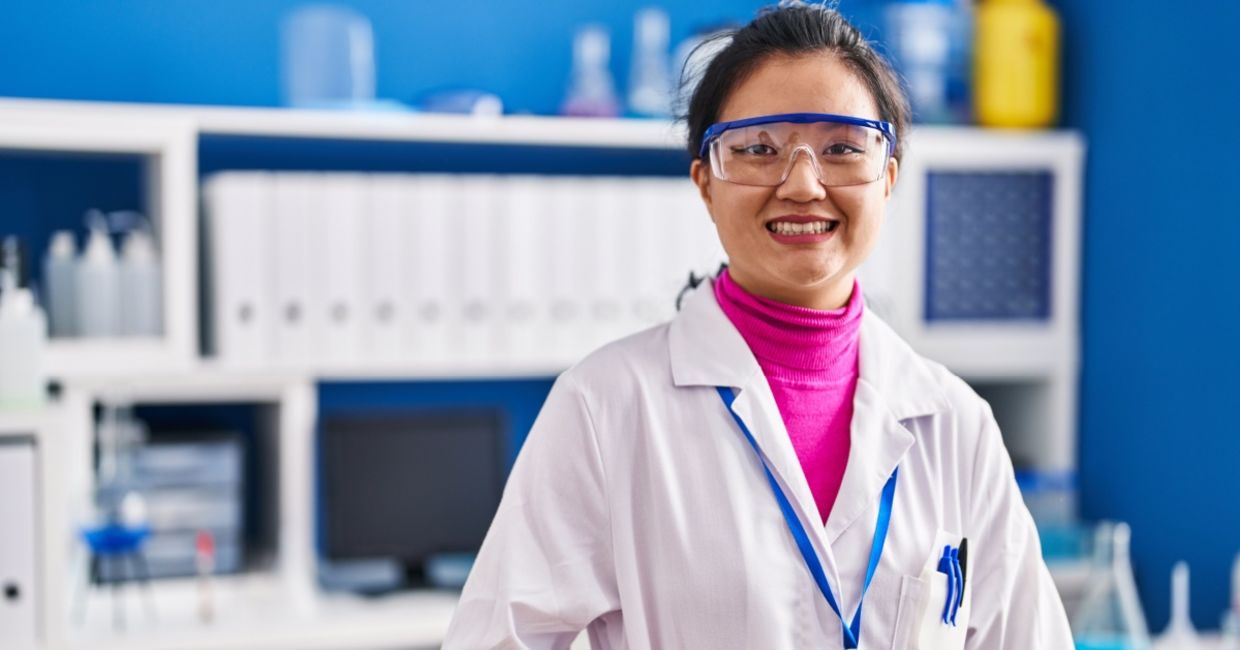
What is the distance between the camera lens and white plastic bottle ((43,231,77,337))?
2168mm

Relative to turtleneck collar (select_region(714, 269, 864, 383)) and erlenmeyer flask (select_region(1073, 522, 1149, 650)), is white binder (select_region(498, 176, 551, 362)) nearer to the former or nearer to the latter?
erlenmeyer flask (select_region(1073, 522, 1149, 650))

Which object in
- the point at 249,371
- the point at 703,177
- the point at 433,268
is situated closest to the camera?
the point at 703,177

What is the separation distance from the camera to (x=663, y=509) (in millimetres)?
1114

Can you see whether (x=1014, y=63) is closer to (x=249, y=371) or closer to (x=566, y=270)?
(x=566, y=270)

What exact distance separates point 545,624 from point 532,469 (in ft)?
0.42

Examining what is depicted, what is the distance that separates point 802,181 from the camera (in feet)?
3.59

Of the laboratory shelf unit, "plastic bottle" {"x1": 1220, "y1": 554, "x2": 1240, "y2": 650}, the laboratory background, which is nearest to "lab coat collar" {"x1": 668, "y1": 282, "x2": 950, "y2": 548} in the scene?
the laboratory background

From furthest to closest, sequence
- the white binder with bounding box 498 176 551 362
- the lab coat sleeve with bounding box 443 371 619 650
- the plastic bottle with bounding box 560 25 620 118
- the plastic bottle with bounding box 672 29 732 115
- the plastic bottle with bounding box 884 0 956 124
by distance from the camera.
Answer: the plastic bottle with bounding box 884 0 956 124 < the plastic bottle with bounding box 560 25 620 118 < the white binder with bounding box 498 176 551 362 < the plastic bottle with bounding box 672 29 732 115 < the lab coat sleeve with bounding box 443 371 619 650

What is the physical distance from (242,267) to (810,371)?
4.28 feet

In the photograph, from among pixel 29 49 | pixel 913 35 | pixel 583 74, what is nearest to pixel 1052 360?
pixel 913 35

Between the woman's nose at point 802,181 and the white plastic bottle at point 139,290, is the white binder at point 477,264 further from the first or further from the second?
the woman's nose at point 802,181

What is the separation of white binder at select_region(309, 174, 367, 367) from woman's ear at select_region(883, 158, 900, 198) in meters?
1.27

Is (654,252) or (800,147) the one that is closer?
(800,147)

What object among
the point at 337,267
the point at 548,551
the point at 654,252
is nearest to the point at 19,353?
the point at 337,267
